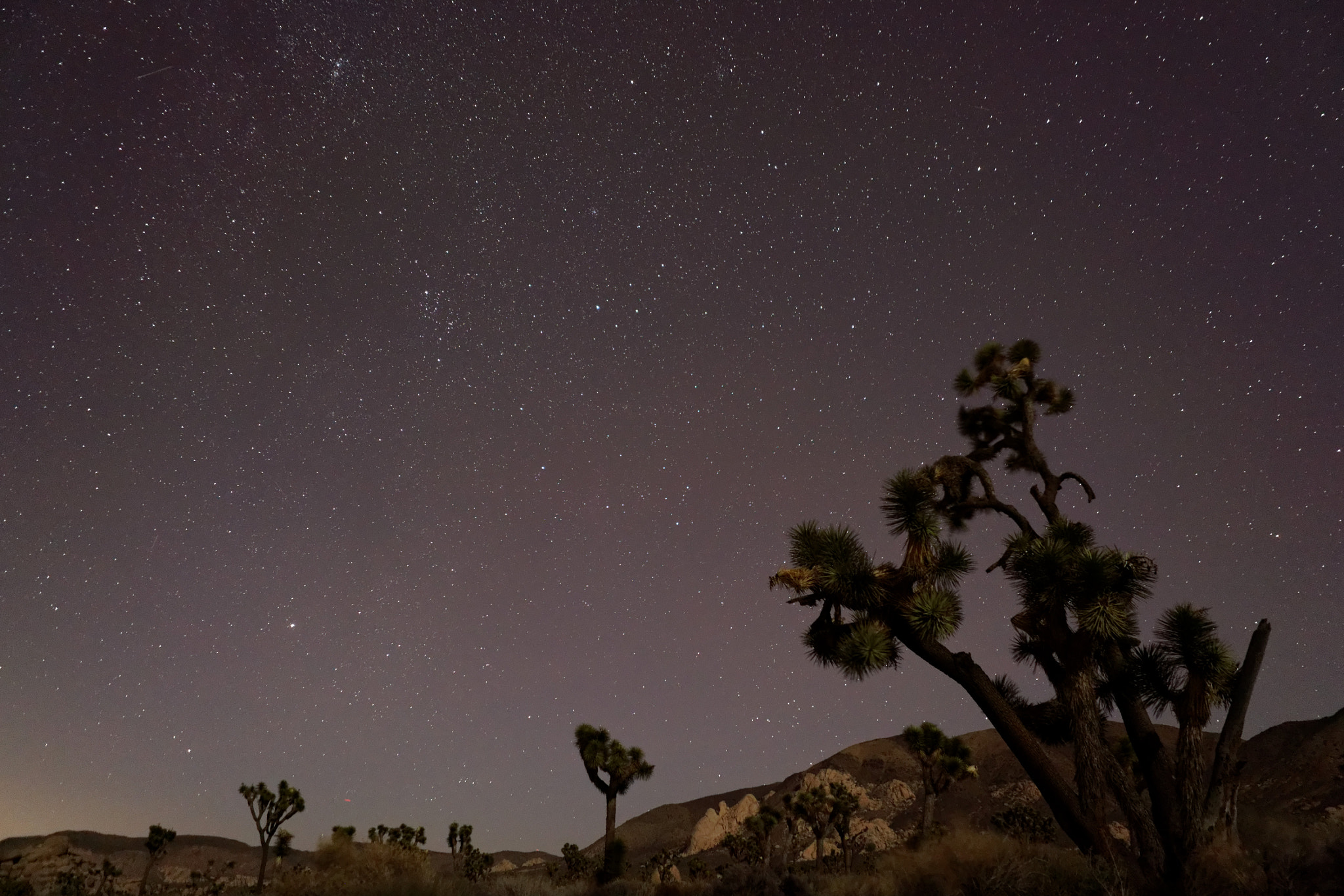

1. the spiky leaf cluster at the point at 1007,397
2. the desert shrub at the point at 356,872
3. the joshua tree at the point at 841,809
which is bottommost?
the joshua tree at the point at 841,809

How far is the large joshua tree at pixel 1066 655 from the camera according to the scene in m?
13.1

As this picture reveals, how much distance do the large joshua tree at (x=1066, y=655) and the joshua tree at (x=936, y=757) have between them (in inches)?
768

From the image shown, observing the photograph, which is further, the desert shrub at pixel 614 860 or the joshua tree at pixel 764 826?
the joshua tree at pixel 764 826

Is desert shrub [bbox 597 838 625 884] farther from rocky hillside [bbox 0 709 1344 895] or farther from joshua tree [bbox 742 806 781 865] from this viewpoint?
rocky hillside [bbox 0 709 1344 895]

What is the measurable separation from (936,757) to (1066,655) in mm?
22614

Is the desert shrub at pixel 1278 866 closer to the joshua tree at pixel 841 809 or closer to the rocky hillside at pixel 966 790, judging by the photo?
the joshua tree at pixel 841 809

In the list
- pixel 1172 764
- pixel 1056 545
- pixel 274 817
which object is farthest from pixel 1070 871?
pixel 274 817

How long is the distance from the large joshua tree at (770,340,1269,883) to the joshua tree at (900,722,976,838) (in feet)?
64.0

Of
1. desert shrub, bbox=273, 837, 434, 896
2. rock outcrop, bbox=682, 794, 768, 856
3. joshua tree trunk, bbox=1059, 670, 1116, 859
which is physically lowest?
rock outcrop, bbox=682, 794, 768, 856

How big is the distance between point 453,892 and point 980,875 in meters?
8.41

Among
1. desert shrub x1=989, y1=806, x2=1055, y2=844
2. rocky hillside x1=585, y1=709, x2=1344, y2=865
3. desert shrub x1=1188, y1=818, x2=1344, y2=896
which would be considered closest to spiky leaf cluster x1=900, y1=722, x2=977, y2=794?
desert shrub x1=989, y1=806, x2=1055, y2=844

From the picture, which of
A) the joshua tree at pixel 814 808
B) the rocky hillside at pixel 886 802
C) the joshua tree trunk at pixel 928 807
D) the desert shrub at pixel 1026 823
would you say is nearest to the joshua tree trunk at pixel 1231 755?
the joshua tree trunk at pixel 928 807

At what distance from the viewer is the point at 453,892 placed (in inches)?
514

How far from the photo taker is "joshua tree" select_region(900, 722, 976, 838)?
33219mm
